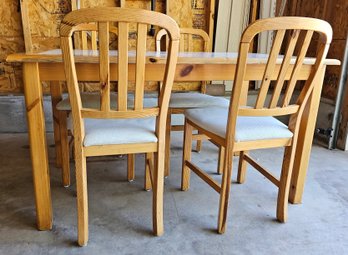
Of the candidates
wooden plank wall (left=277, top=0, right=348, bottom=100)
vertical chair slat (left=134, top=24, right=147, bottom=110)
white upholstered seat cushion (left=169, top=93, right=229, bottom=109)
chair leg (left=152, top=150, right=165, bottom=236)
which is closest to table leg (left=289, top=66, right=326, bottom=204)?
white upholstered seat cushion (left=169, top=93, right=229, bottom=109)

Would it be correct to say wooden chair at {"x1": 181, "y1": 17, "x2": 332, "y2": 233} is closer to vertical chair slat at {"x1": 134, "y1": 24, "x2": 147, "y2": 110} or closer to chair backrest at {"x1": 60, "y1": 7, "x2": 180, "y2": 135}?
chair backrest at {"x1": 60, "y1": 7, "x2": 180, "y2": 135}

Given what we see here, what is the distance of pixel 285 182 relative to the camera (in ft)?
5.21

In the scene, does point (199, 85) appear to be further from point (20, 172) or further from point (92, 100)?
point (20, 172)

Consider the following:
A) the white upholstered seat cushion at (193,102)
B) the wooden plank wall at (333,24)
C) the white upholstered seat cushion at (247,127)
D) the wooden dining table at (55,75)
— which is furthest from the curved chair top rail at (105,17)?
the wooden plank wall at (333,24)

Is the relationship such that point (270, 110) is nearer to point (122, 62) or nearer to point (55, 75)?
point (122, 62)

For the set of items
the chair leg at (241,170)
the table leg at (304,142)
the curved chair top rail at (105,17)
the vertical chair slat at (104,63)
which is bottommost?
the chair leg at (241,170)

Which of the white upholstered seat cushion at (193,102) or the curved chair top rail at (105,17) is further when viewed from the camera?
the white upholstered seat cushion at (193,102)

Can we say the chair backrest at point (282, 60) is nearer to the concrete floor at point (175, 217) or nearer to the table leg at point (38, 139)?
the concrete floor at point (175, 217)

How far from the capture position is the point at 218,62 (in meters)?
1.46

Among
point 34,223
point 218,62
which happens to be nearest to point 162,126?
point 218,62

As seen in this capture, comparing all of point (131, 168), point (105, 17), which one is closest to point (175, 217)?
point (131, 168)

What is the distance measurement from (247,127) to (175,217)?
649 mm

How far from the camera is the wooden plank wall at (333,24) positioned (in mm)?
2768

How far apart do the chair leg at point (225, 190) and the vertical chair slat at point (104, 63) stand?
0.63 meters
